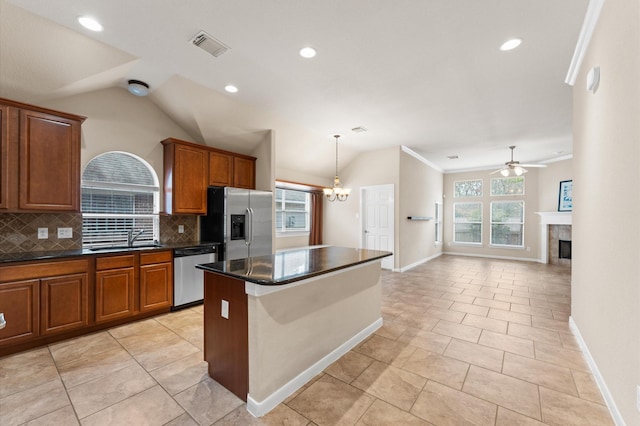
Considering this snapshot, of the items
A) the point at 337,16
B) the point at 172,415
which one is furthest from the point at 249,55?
the point at 172,415

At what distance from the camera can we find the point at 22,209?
2.77 meters

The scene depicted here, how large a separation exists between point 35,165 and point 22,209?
0.47 metres

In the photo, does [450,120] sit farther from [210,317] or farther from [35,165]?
[35,165]

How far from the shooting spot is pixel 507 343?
2893 mm

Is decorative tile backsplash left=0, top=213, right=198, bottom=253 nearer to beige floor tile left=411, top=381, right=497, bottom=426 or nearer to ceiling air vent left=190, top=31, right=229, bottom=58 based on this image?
ceiling air vent left=190, top=31, right=229, bottom=58

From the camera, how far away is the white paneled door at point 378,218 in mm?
6488

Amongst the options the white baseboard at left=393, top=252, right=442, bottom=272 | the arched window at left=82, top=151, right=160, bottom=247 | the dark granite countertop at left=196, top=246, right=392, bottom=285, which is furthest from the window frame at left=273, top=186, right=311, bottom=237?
the dark granite countertop at left=196, top=246, right=392, bottom=285

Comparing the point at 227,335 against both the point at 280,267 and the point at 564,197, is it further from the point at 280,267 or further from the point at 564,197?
the point at 564,197

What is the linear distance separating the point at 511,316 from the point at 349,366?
261 cm

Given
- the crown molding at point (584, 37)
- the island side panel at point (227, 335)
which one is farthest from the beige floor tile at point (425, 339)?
the crown molding at point (584, 37)

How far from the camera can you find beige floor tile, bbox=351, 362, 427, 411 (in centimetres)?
201

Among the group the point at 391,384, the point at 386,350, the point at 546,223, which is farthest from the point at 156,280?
the point at 546,223

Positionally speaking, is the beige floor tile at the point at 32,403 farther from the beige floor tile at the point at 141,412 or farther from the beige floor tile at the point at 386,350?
the beige floor tile at the point at 386,350

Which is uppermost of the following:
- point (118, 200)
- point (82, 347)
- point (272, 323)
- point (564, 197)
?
point (564, 197)
